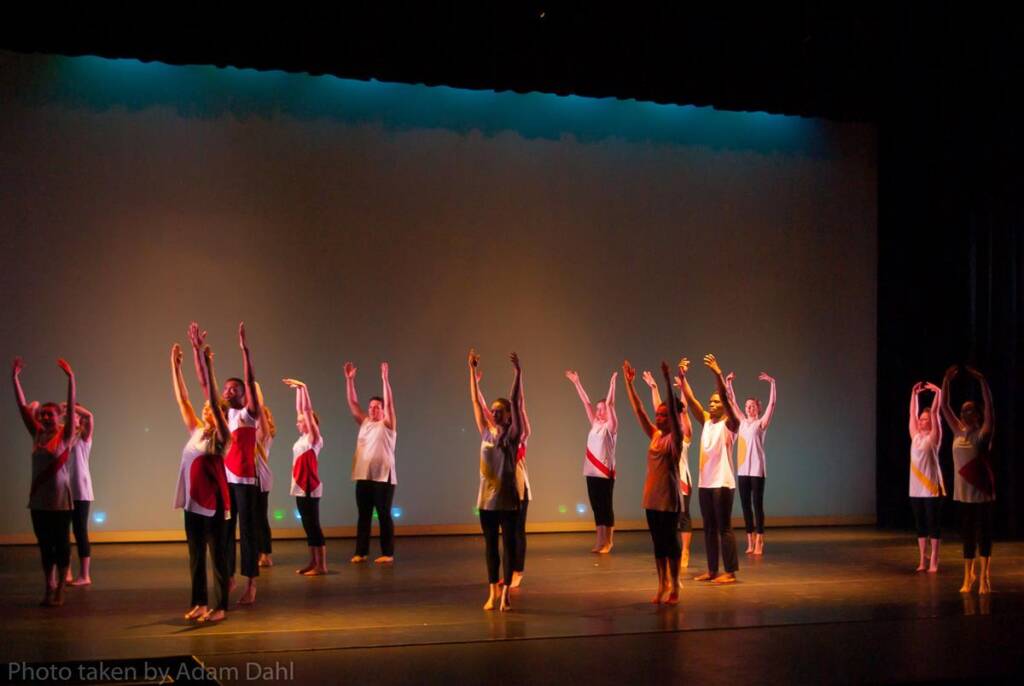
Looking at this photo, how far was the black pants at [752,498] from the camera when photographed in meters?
10.5

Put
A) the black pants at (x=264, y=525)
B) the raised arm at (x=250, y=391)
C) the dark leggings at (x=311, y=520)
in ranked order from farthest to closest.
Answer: the dark leggings at (x=311, y=520) → the black pants at (x=264, y=525) → the raised arm at (x=250, y=391)

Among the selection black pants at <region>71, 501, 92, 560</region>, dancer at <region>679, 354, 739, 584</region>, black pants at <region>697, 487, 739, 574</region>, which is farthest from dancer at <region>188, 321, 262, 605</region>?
black pants at <region>697, 487, 739, 574</region>

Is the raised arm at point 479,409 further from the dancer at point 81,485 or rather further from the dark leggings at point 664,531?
the dancer at point 81,485

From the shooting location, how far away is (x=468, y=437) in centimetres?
1238

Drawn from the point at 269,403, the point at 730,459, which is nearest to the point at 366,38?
the point at 269,403

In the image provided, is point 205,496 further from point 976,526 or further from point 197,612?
point 976,526

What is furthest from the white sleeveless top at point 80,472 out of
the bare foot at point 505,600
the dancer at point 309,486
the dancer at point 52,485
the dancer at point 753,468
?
the dancer at point 753,468

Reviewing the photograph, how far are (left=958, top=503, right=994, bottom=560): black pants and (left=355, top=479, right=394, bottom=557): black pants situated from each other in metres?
4.94

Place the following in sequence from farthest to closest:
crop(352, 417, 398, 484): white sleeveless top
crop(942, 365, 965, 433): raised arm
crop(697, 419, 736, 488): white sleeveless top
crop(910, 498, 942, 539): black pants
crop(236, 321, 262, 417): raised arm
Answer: crop(352, 417, 398, 484): white sleeveless top, crop(910, 498, 942, 539): black pants, crop(697, 419, 736, 488): white sleeveless top, crop(942, 365, 965, 433): raised arm, crop(236, 321, 262, 417): raised arm

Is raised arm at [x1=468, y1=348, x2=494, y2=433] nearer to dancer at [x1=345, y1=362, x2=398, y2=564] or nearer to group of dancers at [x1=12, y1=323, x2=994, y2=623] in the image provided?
group of dancers at [x1=12, y1=323, x2=994, y2=623]

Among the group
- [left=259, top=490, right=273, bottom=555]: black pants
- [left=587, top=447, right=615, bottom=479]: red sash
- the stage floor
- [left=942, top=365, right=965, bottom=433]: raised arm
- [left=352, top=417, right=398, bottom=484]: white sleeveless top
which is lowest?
the stage floor

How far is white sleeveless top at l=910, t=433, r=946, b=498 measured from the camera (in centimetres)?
925

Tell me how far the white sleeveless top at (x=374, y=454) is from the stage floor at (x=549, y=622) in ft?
2.71

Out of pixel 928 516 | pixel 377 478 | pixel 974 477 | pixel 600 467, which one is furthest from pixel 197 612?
pixel 928 516
